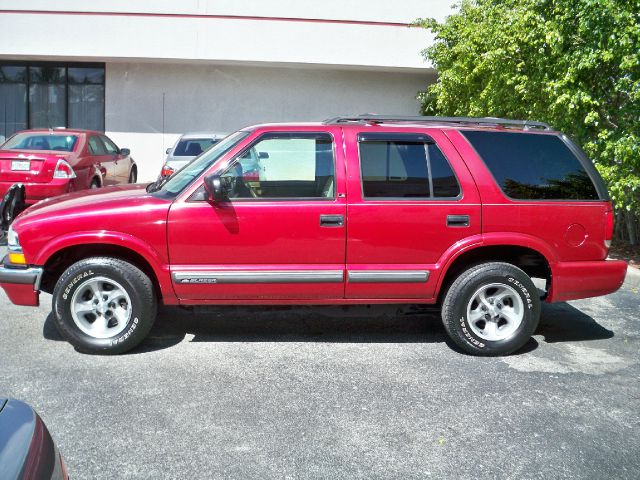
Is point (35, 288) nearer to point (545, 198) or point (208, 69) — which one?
point (545, 198)

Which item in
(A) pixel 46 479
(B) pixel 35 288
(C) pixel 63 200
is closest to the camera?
(A) pixel 46 479

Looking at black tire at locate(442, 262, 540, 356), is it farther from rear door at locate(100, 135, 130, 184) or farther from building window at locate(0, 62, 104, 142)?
building window at locate(0, 62, 104, 142)

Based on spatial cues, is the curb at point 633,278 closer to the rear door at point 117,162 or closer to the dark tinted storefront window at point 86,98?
the rear door at point 117,162

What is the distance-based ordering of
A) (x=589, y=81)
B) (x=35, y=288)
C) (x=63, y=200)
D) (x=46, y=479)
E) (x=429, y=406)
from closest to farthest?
(x=46, y=479)
(x=429, y=406)
(x=35, y=288)
(x=63, y=200)
(x=589, y=81)

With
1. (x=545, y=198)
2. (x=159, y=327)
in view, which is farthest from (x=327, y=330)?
(x=545, y=198)

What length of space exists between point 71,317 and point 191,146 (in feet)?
26.0

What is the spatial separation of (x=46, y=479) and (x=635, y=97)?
26.9 feet

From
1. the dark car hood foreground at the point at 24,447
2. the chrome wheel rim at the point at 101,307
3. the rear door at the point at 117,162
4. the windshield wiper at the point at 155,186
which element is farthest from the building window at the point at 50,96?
the dark car hood foreground at the point at 24,447

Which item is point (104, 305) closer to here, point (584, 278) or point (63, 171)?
point (584, 278)

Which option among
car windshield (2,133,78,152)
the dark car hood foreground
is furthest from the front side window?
car windshield (2,133,78,152)

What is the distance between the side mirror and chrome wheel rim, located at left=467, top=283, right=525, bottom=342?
2.17 metres

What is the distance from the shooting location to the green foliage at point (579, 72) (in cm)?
813

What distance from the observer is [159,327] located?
6.12 meters

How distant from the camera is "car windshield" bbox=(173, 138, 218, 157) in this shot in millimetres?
12633
